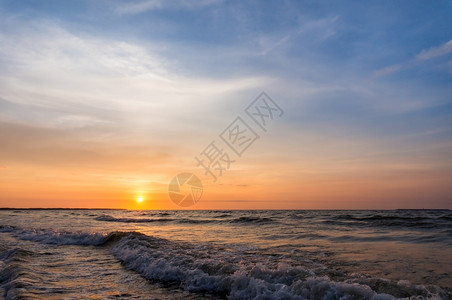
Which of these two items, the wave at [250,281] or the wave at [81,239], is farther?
the wave at [81,239]

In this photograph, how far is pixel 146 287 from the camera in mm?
7750

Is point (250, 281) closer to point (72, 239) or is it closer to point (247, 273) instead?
point (247, 273)

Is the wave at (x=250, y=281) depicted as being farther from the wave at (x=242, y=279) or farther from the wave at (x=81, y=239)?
the wave at (x=81, y=239)

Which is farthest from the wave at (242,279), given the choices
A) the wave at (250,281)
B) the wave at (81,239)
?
the wave at (81,239)

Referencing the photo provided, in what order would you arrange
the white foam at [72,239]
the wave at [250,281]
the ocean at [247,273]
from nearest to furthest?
the wave at [250,281] < the ocean at [247,273] < the white foam at [72,239]

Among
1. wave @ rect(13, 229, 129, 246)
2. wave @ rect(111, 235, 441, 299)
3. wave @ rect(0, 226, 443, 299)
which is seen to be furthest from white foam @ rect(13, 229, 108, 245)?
wave @ rect(111, 235, 441, 299)

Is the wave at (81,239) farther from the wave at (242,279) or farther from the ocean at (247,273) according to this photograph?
the wave at (242,279)

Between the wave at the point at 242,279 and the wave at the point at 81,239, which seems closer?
the wave at the point at 242,279

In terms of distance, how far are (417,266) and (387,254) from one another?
212 cm

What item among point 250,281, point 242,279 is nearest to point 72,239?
point 242,279

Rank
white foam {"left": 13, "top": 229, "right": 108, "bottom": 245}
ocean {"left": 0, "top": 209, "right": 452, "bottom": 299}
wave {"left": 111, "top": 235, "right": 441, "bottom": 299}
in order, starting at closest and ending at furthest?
wave {"left": 111, "top": 235, "right": 441, "bottom": 299}, ocean {"left": 0, "top": 209, "right": 452, "bottom": 299}, white foam {"left": 13, "top": 229, "right": 108, "bottom": 245}

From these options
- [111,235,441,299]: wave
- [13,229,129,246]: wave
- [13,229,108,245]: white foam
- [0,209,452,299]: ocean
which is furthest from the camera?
[13,229,108,245]: white foam

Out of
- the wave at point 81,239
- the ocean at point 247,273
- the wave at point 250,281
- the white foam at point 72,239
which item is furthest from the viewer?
the white foam at point 72,239

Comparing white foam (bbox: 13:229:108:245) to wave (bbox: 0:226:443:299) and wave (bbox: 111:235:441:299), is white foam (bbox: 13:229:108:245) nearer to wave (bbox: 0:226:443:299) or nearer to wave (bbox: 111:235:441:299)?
wave (bbox: 0:226:443:299)
